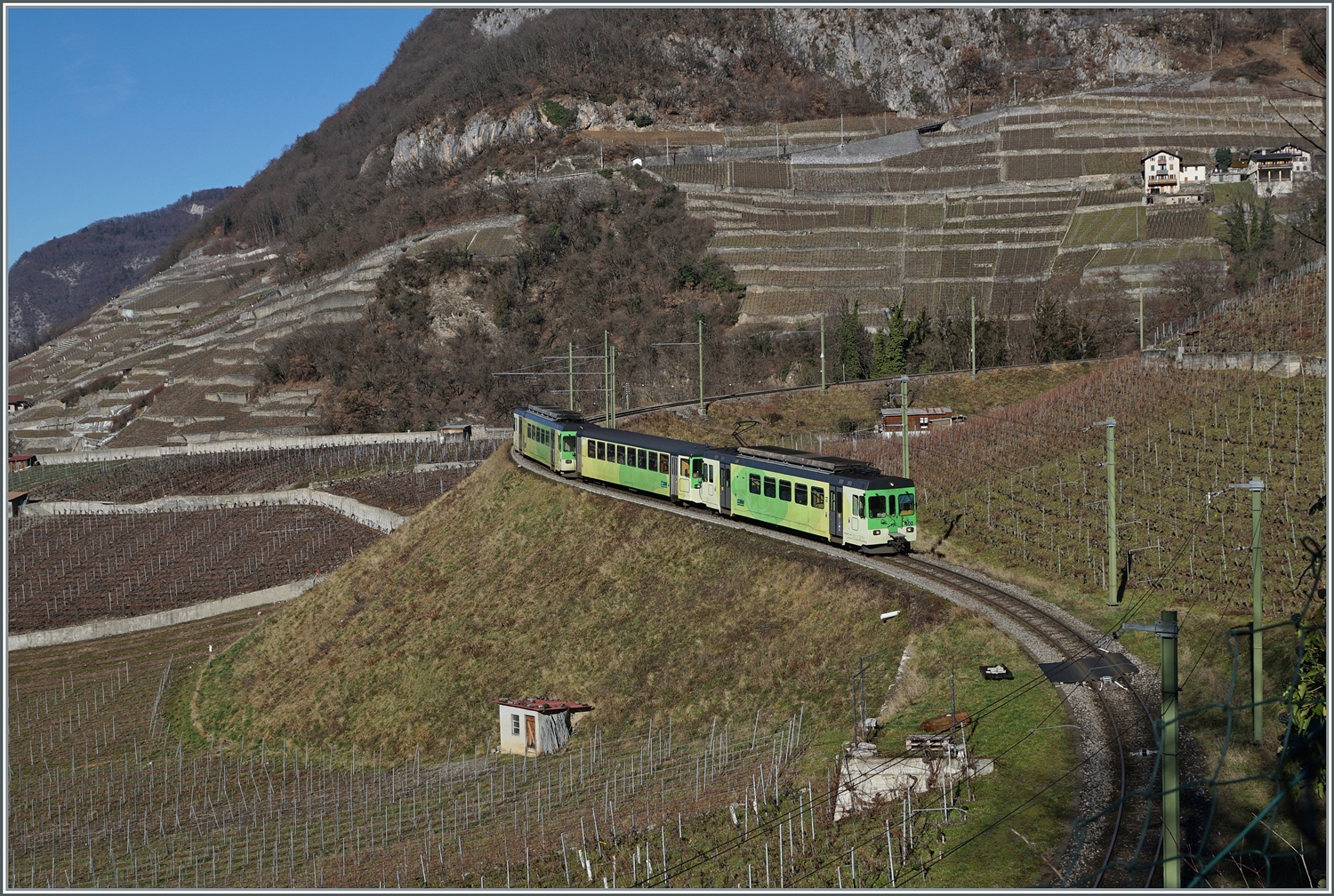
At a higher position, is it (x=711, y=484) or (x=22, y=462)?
(x=711, y=484)

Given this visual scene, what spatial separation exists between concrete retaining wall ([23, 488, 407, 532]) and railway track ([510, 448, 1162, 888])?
4345 cm

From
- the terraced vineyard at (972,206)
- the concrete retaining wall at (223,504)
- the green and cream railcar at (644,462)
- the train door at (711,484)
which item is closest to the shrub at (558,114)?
the terraced vineyard at (972,206)

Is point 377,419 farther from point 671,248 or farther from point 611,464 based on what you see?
point 611,464

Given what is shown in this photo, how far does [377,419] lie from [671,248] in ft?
141

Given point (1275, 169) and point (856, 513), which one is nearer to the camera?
point (856, 513)

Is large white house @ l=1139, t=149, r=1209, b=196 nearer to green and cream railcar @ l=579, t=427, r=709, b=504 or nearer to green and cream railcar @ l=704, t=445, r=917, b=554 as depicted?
green and cream railcar @ l=579, t=427, r=709, b=504

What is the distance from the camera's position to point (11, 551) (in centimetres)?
8594

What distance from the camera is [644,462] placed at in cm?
5091

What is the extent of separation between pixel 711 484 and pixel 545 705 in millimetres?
13007

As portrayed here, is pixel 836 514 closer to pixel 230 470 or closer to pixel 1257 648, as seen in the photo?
pixel 1257 648

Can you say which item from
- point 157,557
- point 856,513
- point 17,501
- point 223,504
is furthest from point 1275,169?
point 17,501

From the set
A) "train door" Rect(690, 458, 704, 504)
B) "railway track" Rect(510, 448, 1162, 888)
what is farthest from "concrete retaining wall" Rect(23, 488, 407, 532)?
"railway track" Rect(510, 448, 1162, 888)

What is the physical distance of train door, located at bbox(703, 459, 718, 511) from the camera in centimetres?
4678

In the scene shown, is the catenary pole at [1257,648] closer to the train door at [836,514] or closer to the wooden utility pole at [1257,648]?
the wooden utility pole at [1257,648]
